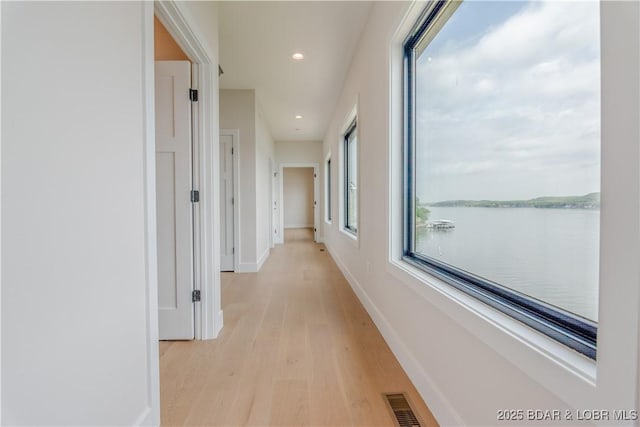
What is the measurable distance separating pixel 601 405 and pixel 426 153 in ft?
4.47

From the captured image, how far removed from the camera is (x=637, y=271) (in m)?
0.54

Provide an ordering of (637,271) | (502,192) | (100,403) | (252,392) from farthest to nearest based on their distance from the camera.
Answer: (252,392) < (502,192) < (100,403) < (637,271)

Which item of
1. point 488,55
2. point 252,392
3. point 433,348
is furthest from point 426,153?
point 252,392

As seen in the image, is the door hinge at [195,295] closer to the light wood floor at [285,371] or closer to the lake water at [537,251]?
the light wood floor at [285,371]

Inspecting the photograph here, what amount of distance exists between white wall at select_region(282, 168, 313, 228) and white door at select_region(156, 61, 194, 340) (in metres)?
9.42

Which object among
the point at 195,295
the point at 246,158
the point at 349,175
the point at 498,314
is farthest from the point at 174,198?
the point at 349,175

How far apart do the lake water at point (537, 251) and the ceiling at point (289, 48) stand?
2088 millimetres

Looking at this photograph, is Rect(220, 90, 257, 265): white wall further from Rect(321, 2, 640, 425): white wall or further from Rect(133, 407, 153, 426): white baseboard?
Rect(133, 407, 153, 426): white baseboard

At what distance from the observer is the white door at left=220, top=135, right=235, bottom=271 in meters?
4.23

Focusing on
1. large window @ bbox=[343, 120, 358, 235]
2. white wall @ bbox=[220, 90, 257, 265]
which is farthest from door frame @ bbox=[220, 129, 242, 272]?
large window @ bbox=[343, 120, 358, 235]

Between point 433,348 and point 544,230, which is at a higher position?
point 544,230

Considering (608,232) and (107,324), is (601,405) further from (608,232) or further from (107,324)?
(107,324)

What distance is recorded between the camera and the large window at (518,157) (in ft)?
2.48

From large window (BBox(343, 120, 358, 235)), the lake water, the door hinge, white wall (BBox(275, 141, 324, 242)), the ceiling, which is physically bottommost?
the door hinge
